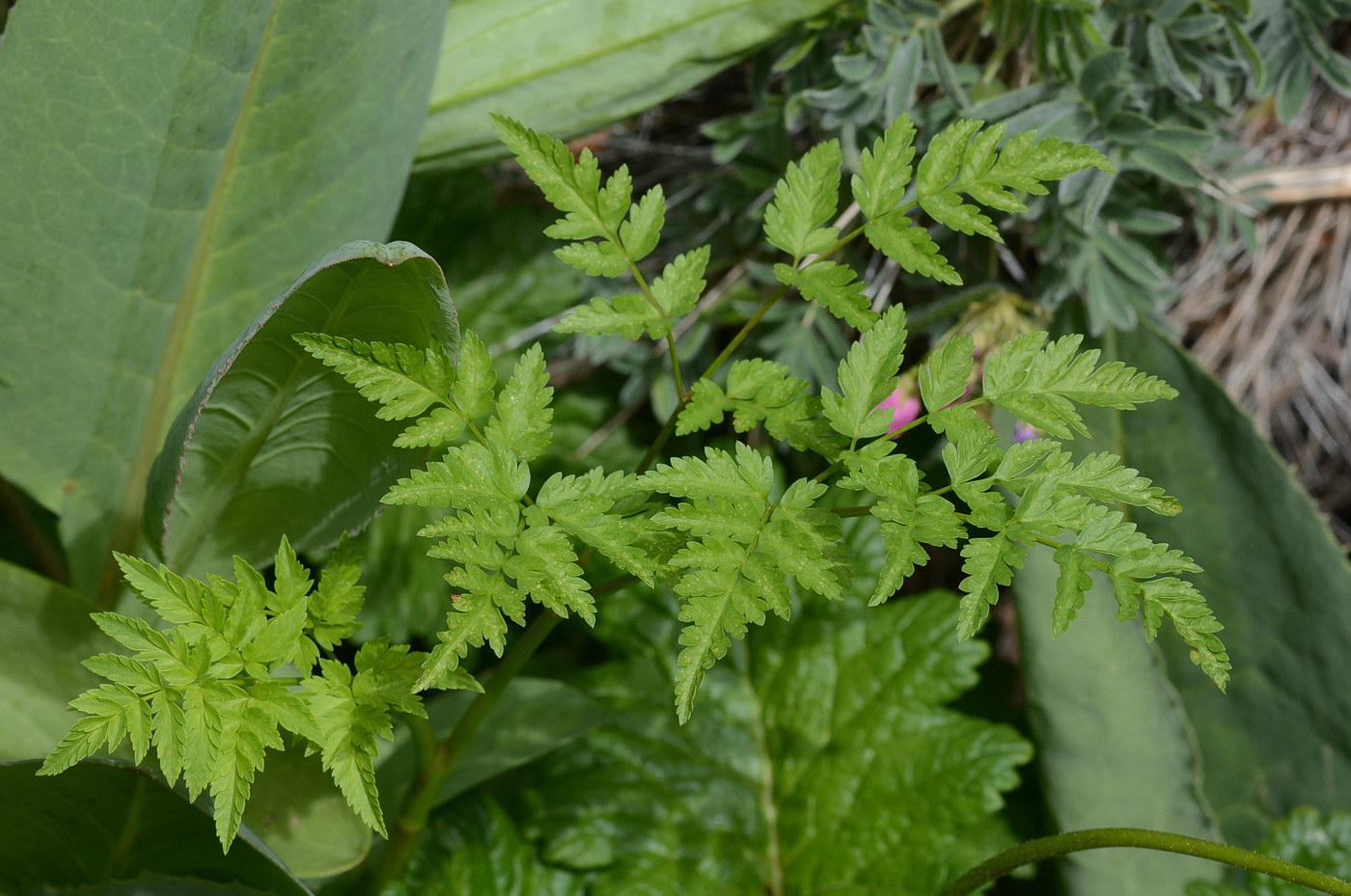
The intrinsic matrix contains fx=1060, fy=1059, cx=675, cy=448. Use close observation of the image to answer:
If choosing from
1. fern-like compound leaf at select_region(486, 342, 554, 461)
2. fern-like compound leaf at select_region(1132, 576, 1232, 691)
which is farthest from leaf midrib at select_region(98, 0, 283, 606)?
fern-like compound leaf at select_region(1132, 576, 1232, 691)

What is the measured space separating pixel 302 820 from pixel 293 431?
1.09 ft

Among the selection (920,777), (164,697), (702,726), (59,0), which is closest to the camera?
(164,697)

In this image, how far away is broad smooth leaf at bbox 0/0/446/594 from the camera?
34.6 inches

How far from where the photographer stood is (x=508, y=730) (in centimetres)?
104

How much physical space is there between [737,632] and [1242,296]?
1.16m

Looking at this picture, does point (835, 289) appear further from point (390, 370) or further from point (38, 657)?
point (38, 657)

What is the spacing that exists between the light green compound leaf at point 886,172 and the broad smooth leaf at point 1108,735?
0.58 meters

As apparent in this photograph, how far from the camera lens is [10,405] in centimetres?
98

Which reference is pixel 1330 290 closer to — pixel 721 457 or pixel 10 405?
pixel 721 457

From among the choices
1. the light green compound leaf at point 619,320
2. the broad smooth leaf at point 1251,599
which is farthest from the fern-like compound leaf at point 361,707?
the broad smooth leaf at point 1251,599

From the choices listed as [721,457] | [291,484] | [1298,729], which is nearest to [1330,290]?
[1298,729]

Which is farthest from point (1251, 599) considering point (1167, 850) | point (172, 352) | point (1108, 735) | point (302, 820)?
point (172, 352)

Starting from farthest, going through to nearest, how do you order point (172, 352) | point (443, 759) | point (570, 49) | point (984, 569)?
point (570, 49)
point (172, 352)
point (443, 759)
point (984, 569)

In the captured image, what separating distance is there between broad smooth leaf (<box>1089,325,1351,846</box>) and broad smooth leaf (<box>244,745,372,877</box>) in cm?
90
